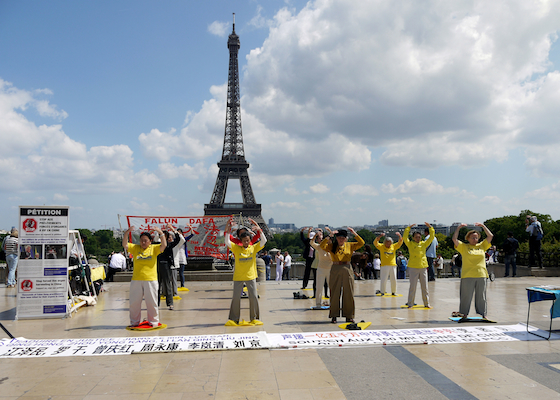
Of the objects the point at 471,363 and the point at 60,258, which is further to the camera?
the point at 60,258

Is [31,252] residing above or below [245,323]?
above

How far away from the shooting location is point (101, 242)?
11112 cm

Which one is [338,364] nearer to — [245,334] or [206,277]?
[245,334]

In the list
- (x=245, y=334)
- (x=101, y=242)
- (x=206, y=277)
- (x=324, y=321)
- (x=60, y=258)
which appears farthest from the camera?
(x=101, y=242)

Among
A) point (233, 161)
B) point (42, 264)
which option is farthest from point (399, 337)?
point (233, 161)

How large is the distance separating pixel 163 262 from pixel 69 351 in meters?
3.70

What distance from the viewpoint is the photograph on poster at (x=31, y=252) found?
8633mm

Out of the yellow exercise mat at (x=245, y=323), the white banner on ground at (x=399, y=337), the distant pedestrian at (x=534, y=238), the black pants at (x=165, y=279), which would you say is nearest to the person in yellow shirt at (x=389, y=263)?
the white banner on ground at (x=399, y=337)

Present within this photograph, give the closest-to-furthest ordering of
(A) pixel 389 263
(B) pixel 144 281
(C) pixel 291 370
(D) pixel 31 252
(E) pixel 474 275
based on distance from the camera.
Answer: (C) pixel 291 370 < (B) pixel 144 281 < (E) pixel 474 275 < (D) pixel 31 252 < (A) pixel 389 263

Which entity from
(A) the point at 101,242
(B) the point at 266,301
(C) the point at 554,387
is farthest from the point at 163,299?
(A) the point at 101,242

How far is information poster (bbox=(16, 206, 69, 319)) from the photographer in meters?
8.63

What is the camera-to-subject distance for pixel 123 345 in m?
6.36

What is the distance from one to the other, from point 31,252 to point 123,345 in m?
3.87

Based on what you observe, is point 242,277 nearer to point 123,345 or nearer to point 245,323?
point 245,323
